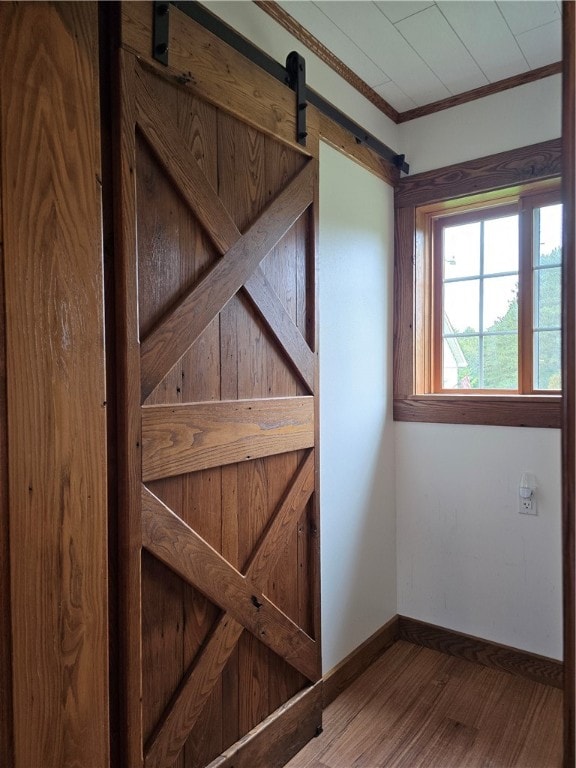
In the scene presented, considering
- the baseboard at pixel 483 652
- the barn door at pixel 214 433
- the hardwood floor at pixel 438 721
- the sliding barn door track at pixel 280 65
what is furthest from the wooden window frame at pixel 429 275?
the hardwood floor at pixel 438 721

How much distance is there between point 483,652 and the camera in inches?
88.2

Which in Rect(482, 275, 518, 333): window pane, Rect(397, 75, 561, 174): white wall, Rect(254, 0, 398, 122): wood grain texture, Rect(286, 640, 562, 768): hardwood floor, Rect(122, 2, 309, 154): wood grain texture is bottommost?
Rect(286, 640, 562, 768): hardwood floor

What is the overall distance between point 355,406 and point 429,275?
35.5 inches

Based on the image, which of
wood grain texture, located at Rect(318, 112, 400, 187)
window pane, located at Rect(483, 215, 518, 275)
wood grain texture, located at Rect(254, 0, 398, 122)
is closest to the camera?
wood grain texture, located at Rect(254, 0, 398, 122)

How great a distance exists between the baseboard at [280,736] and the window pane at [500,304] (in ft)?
5.96

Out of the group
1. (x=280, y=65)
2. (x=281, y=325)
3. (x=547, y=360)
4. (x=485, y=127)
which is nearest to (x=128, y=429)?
(x=281, y=325)

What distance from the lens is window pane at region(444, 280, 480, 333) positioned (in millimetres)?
2432

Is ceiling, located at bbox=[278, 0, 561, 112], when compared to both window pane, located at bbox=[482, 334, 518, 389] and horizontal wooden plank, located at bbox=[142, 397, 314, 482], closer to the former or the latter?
window pane, located at bbox=[482, 334, 518, 389]

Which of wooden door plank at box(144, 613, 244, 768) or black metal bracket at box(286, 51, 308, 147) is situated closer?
wooden door plank at box(144, 613, 244, 768)

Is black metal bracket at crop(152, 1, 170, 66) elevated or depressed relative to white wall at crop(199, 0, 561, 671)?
elevated

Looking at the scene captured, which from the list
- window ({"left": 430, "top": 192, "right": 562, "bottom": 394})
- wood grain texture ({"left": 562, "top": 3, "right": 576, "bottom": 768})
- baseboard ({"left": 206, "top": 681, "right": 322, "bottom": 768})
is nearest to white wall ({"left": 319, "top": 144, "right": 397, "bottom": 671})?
baseboard ({"left": 206, "top": 681, "right": 322, "bottom": 768})

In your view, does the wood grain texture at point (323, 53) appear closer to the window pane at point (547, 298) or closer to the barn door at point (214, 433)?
the barn door at point (214, 433)

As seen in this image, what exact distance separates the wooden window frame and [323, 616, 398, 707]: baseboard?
109cm

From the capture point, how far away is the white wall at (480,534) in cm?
210
